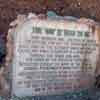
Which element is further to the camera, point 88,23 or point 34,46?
point 88,23

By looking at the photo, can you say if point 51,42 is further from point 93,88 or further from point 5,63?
point 93,88

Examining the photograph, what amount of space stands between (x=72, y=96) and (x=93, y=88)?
426 millimetres

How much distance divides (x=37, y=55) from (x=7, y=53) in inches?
14.6

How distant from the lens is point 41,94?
400 centimetres

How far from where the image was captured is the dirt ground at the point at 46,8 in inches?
178

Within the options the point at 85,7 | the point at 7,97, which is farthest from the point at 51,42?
the point at 85,7

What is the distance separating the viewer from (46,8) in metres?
4.81

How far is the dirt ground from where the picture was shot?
4.52 m

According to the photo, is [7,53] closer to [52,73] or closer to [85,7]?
[52,73]

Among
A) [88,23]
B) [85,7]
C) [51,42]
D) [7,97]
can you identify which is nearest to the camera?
[7,97]

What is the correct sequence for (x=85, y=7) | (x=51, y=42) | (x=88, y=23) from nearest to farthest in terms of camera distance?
(x=51, y=42)
(x=88, y=23)
(x=85, y=7)

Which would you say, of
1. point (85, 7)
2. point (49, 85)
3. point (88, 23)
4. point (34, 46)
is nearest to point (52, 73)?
point (49, 85)

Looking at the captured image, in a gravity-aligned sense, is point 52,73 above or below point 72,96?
above

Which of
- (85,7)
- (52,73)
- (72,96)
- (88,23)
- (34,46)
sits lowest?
(72,96)
